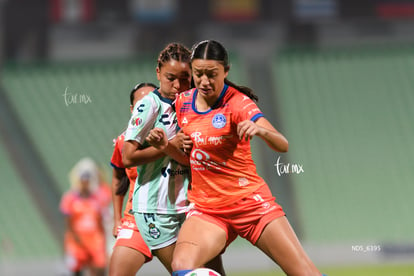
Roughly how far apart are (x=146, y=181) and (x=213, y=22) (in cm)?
1434

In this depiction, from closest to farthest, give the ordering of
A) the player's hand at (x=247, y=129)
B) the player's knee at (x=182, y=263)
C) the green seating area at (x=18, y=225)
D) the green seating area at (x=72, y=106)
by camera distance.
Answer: the player's hand at (x=247, y=129), the player's knee at (x=182, y=263), the green seating area at (x=18, y=225), the green seating area at (x=72, y=106)

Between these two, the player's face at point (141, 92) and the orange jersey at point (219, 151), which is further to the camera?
the player's face at point (141, 92)

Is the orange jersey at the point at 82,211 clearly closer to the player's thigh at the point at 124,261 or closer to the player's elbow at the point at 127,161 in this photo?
the player's thigh at the point at 124,261

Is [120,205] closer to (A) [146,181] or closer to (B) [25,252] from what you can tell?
(A) [146,181]

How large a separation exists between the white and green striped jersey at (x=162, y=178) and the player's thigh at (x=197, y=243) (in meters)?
0.33

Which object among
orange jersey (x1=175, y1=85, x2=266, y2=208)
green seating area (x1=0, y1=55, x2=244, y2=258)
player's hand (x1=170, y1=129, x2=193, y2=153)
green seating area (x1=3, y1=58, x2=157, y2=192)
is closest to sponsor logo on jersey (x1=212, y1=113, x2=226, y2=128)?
orange jersey (x1=175, y1=85, x2=266, y2=208)

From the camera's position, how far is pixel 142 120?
483 cm

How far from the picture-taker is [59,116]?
16.5 m

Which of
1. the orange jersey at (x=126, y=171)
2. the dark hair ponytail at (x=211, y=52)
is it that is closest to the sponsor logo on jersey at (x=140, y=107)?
the orange jersey at (x=126, y=171)

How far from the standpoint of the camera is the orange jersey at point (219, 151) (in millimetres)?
4551

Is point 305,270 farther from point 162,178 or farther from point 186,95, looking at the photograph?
point 186,95

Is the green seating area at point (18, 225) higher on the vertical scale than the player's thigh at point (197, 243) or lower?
lower

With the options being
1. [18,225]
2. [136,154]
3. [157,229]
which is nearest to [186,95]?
[136,154]

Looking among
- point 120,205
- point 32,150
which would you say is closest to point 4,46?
point 32,150
